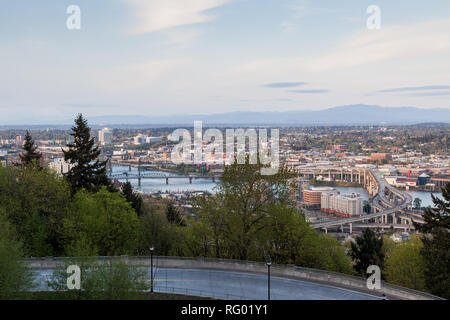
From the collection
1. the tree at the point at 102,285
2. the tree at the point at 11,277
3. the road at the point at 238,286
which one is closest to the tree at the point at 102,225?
the road at the point at 238,286

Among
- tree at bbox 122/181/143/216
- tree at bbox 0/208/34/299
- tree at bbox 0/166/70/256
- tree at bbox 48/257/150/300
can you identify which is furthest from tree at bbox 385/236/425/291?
tree at bbox 0/208/34/299

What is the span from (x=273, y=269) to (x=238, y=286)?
4.21ft

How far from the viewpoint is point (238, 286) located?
9.18 m

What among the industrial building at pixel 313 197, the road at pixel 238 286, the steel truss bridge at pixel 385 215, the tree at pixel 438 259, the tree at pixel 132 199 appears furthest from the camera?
the industrial building at pixel 313 197

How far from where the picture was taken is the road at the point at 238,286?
8586 millimetres

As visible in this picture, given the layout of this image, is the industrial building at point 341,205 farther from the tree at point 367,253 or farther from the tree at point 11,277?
the tree at point 11,277

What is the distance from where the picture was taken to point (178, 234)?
45.1ft

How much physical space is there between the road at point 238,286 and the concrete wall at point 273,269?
204 mm

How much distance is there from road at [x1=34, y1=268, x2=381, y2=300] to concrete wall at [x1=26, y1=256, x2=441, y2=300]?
0.20 m

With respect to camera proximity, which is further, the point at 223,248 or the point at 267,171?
the point at 223,248

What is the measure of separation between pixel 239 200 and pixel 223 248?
1.67m

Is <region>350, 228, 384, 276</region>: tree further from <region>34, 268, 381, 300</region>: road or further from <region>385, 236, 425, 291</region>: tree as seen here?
<region>34, 268, 381, 300</region>: road

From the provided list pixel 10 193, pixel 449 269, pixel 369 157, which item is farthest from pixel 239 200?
pixel 369 157

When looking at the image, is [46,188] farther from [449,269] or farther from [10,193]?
[449,269]
